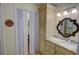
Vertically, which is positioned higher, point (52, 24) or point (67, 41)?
point (52, 24)

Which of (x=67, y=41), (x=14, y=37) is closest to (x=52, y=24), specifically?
(x=67, y=41)

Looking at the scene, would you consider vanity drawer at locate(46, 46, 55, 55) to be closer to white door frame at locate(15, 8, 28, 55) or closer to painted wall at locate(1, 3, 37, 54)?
white door frame at locate(15, 8, 28, 55)

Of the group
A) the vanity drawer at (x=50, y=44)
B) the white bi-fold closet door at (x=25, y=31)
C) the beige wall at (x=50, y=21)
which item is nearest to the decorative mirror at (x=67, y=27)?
the beige wall at (x=50, y=21)

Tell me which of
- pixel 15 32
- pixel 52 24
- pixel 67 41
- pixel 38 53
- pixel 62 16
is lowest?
pixel 38 53

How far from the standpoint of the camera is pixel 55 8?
1456 millimetres

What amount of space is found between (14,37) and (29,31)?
22cm

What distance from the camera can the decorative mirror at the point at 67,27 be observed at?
1.46m

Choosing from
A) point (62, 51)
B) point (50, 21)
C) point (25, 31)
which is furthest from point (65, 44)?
point (25, 31)

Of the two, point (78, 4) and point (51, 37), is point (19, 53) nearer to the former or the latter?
point (51, 37)

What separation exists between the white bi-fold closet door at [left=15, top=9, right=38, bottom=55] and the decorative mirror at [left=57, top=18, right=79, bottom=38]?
0.35m

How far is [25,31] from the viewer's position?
150 cm

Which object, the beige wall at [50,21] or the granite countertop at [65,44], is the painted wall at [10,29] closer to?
the beige wall at [50,21]

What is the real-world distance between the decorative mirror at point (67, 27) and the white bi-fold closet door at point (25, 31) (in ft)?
1.15

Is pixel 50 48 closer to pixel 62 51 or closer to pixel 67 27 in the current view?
pixel 62 51
